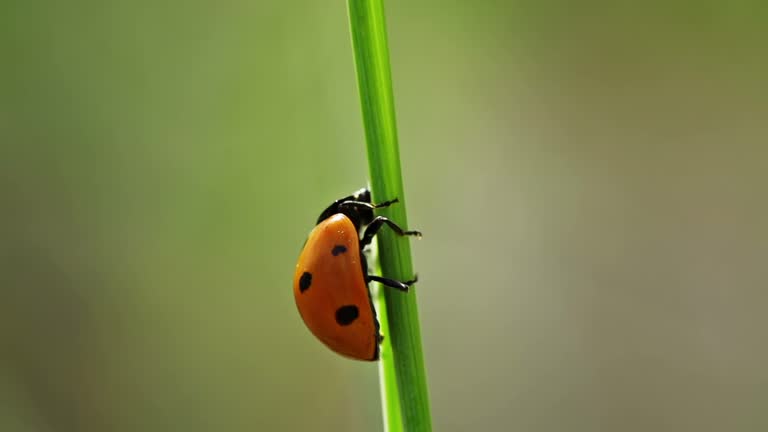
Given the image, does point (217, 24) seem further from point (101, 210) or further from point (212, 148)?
point (101, 210)

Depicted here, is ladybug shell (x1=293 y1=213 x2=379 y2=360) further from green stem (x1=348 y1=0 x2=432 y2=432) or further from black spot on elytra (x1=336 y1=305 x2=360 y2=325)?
green stem (x1=348 y1=0 x2=432 y2=432)

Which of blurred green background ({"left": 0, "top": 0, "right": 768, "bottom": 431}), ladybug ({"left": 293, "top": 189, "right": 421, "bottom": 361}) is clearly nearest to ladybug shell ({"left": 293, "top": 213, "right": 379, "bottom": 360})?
ladybug ({"left": 293, "top": 189, "right": 421, "bottom": 361})

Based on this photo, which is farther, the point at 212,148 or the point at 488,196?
the point at 488,196

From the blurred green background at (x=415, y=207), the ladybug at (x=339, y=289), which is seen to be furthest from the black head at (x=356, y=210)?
the blurred green background at (x=415, y=207)

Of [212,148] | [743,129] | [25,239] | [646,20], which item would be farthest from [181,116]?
[743,129]

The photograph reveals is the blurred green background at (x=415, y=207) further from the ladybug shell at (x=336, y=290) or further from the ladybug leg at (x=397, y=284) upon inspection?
the ladybug leg at (x=397, y=284)

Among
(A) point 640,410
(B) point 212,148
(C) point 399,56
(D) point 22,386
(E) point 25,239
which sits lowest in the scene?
(A) point 640,410
